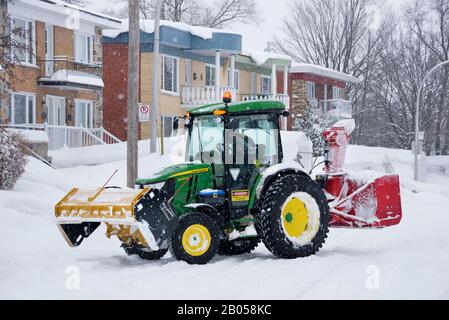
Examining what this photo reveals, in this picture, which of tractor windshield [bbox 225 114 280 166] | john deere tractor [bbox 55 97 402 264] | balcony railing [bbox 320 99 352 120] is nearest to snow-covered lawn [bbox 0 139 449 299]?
john deere tractor [bbox 55 97 402 264]

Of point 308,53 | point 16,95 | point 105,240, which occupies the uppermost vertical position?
point 308,53

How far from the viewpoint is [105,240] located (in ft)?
44.4

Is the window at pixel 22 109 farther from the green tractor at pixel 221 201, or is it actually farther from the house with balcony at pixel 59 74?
the green tractor at pixel 221 201

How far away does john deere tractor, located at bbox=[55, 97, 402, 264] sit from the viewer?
9.94 meters

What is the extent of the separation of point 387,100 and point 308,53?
733 centimetres

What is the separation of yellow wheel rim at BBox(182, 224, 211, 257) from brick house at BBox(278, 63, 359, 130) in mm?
37815

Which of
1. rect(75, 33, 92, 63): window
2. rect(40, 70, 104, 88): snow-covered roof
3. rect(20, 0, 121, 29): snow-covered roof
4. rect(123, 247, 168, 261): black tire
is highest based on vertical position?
rect(20, 0, 121, 29): snow-covered roof

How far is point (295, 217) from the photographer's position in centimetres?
1102

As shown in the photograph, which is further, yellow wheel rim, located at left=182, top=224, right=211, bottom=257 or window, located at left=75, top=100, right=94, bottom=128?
window, located at left=75, top=100, right=94, bottom=128

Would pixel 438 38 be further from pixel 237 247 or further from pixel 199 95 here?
pixel 237 247

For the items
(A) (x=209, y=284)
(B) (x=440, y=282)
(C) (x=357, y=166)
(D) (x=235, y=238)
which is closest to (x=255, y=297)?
(A) (x=209, y=284)

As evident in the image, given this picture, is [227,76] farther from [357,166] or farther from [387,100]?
[387,100]

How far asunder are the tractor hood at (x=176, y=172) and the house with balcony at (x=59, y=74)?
1744cm

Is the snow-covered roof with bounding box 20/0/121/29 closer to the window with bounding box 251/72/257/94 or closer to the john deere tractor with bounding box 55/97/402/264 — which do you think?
the window with bounding box 251/72/257/94
